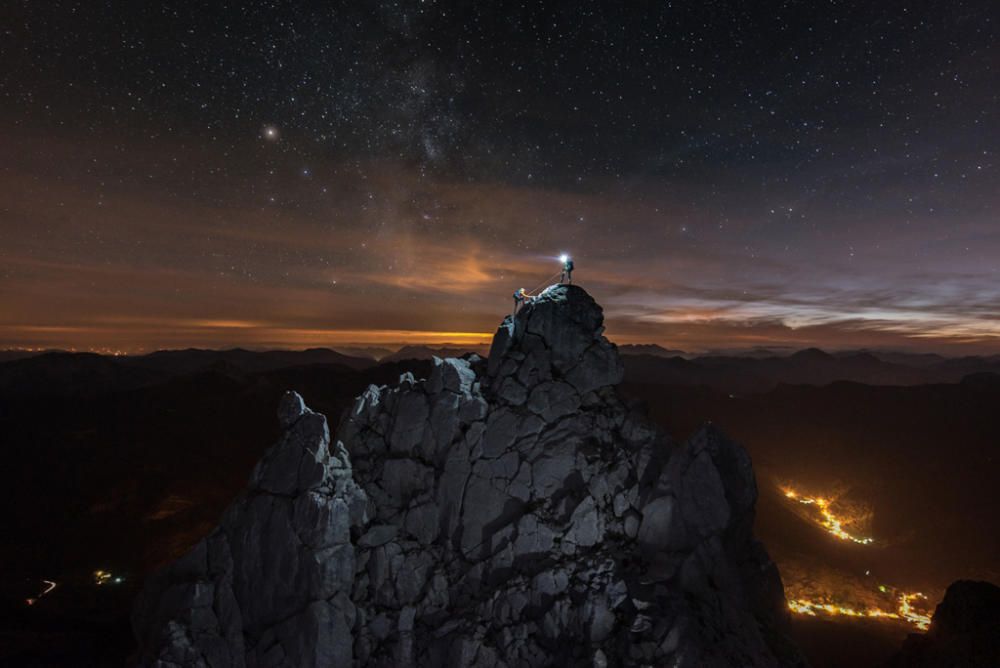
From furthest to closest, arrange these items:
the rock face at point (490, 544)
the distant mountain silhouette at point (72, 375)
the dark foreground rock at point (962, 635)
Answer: the distant mountain silhouette at point (72, 375) → the dark foreground rock at point (962, 635) → the rock face at point (490, 544)

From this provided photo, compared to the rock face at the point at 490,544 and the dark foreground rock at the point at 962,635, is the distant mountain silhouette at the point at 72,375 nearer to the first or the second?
the rock face at the point at 490,544

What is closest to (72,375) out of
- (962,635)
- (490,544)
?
(490,544)

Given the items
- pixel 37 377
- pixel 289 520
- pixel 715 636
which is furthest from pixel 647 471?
pixel 37 377

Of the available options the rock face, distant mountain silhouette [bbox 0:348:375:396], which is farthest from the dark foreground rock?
distant mountain silhouette [bbox 0:348:375:396]

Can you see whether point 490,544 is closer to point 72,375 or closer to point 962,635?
point 962,635

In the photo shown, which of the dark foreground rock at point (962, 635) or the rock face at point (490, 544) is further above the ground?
the rock face at point (490, 544)

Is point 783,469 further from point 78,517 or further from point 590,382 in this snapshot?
point 78,517

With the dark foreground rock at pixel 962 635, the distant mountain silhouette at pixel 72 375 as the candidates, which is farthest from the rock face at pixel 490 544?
the distant mountain silhouette at pixel 72 375
